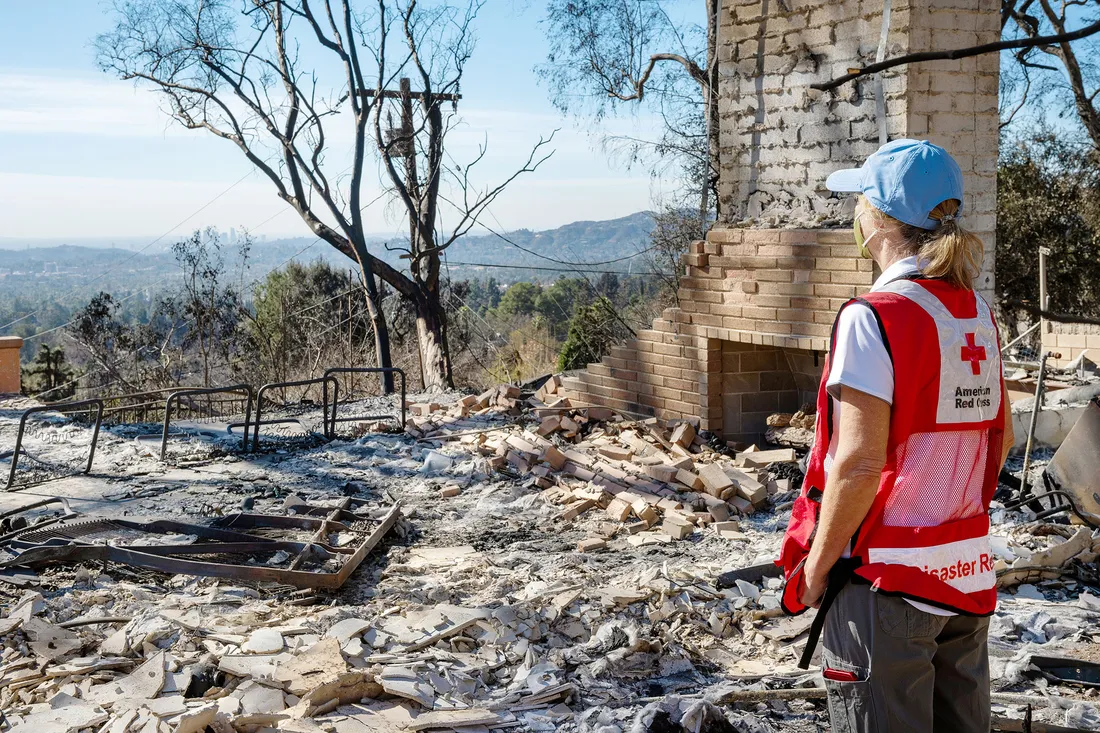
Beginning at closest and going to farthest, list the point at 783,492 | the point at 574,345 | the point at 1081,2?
the point at 783,492 → the point at 1081,2 → the point at 574,345

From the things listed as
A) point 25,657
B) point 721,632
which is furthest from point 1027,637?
point 25,657

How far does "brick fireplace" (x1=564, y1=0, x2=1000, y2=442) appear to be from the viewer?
688cm

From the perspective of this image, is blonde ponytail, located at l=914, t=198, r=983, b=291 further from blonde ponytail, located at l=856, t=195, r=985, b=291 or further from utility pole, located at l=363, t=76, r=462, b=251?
utility pole, located at l=363, t=76, r=462, b=251

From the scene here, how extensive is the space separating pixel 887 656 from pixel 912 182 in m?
1.09

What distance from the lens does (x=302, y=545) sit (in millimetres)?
5699

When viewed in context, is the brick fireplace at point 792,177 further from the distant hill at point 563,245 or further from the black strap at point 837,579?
the distant hill at point 563,245

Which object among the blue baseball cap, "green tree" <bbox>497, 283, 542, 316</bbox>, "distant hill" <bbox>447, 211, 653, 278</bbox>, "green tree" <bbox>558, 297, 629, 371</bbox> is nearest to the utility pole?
"distant hill" <bbox>447, 211, 653, 278</bbox>

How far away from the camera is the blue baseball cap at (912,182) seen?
2.06 meters

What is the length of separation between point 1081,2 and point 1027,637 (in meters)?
15.6

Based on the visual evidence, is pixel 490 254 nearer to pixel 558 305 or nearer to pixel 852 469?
pixel 558 305

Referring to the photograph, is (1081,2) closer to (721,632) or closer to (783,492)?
(783,492)

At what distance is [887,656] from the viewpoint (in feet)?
6.49

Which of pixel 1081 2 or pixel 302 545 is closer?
pixel 302 545

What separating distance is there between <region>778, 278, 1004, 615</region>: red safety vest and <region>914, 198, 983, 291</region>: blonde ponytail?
0.09ft
